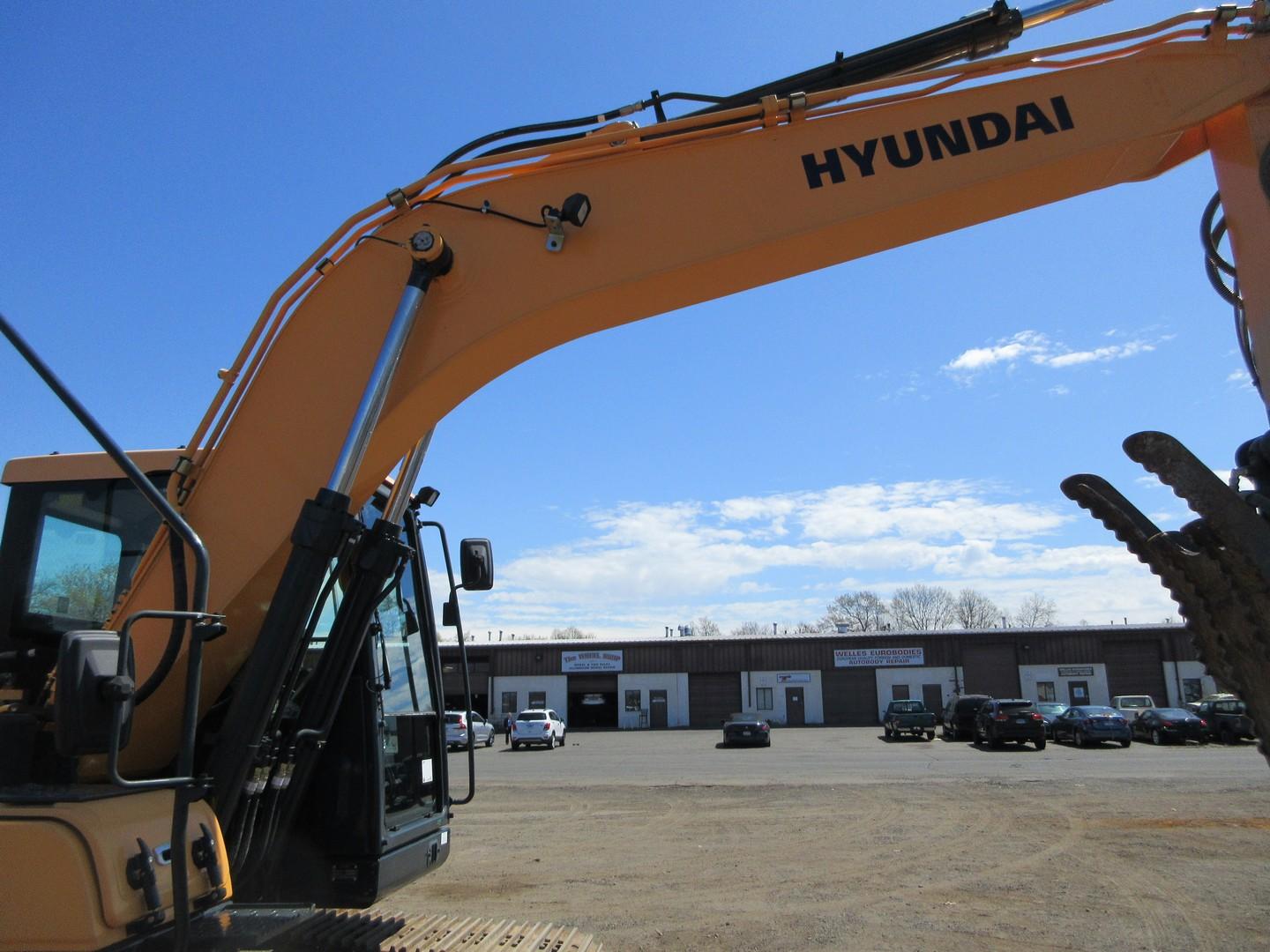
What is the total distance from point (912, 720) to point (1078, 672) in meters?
21.1

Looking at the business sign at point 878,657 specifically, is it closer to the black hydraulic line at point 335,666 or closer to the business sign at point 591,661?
the business sign at point 591,661

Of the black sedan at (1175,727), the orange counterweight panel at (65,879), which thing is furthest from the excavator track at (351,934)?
the black sedan at (1175,727)

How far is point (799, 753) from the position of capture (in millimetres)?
26688

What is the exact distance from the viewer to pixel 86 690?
250 cm

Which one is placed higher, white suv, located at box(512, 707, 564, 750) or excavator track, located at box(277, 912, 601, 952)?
excavator track, located at box(277, 912, 601, 952)

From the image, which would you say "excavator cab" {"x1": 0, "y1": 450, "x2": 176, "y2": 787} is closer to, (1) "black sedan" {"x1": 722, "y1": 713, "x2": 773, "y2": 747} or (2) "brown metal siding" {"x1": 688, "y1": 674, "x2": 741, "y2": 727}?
(1) "black sedan" {"x1": 722, "y1": 713, "x2": 773, "y2": 747}

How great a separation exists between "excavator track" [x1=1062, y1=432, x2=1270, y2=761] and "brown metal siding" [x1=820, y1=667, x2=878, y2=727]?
49567 mm

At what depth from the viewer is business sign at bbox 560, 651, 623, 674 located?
52.8 meters

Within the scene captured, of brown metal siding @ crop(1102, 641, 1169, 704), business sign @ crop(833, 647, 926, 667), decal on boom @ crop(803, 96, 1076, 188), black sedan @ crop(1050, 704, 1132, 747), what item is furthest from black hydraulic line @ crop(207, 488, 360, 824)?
brown metal siding @ crop(1102, 641, 1169, 704)

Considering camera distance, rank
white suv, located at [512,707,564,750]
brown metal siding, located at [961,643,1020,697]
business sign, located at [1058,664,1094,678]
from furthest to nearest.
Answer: brown metal siding, located at [961,643,1020,697] < business sign, located at [1058,664,1094,678] < white suv, located at [512,707,564,750]

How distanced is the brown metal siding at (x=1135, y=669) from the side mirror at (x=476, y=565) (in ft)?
167

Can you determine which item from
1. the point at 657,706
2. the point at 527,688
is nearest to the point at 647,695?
the point at 657,706

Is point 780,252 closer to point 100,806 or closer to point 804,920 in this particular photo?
point 100,806

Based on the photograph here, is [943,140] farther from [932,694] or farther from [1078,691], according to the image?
[1078,691]
